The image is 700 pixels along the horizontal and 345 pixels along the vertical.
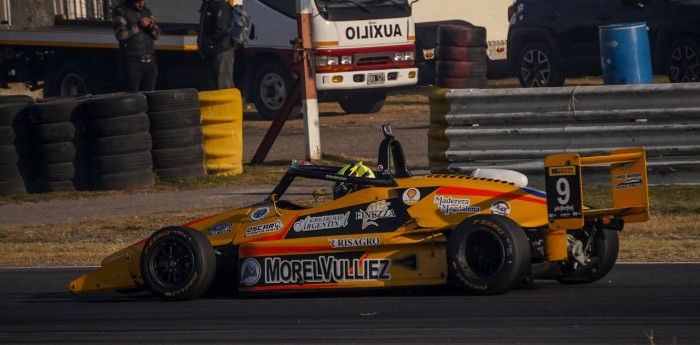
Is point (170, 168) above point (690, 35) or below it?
below

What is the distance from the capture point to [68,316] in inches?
345

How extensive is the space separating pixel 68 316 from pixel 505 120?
685 cm

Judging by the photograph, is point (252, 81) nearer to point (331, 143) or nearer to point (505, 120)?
point (331, 143)

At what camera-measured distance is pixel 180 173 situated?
1603 centimetres

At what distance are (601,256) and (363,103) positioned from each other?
573 inches

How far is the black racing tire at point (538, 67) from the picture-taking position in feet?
73.6

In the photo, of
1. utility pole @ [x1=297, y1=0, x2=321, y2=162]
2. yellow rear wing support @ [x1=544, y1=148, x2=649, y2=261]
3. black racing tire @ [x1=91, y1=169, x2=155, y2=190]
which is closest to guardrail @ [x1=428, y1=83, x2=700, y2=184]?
utility pole @ [x1=297, y1=0, x2=321, y2=162]

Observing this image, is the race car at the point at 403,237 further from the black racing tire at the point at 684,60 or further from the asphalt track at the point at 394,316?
the black racing tire at the point at 684,60

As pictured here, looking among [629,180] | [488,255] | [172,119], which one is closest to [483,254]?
[488,255]

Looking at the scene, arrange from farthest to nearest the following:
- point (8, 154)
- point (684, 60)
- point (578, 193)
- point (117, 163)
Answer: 1. point (684, 60)
2. point (117, 163)
3. point (8, 154)
4. point (578, 193)

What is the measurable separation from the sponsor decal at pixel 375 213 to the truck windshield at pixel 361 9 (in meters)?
11.9

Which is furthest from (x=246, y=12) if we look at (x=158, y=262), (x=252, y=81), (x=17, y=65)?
(x=158, y=262)

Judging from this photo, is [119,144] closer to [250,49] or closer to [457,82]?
[250,49]

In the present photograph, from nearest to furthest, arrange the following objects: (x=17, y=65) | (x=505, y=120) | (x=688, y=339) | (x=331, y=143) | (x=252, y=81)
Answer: (x=688, y=339) → (x=505, y=120) → (x=331, y=143) → (x=252, y=81) → (x=17, y=65)
